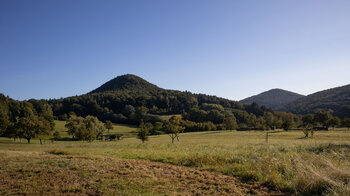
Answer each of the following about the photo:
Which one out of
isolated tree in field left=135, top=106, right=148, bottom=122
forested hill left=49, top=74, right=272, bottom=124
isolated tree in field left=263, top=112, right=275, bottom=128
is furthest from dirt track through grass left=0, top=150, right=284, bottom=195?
isolated tree in field left=135, top=106, right=148, bottom=122

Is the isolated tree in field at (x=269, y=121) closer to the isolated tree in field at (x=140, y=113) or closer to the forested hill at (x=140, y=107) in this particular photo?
the forested hill at (x=140, y=107)

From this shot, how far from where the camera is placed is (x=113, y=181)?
24.1 ft

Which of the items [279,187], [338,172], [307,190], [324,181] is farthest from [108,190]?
Result: [338,172]

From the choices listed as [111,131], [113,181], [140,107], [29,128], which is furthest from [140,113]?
[113,181]

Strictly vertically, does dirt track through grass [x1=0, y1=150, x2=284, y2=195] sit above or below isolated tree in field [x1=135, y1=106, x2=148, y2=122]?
below

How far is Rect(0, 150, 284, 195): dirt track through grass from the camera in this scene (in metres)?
6.40

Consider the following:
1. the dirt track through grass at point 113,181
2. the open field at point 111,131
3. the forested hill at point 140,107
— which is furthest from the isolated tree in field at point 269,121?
the dirt track through grass at point 113,181

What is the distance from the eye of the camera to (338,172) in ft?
21.2

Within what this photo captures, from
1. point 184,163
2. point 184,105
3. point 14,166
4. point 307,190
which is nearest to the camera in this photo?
point 307,190

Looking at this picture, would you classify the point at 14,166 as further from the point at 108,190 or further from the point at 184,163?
the point at 184,163

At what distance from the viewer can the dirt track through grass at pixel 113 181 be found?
6.40m

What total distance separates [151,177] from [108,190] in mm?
1934

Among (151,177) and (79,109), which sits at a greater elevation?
(79,109)

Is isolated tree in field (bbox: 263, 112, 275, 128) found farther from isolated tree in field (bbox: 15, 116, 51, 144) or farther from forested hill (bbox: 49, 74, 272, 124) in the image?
isolated tree in field (bbox: 15, 116, 51, 144)
